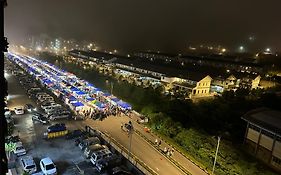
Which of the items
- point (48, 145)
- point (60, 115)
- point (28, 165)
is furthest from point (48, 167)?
point (60, 115)

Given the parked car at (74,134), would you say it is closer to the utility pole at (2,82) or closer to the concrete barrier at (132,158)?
the concrete barrier at (132,158)

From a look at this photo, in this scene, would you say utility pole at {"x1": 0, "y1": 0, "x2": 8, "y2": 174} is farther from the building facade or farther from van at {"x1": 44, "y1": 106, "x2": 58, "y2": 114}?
van at {"x1": 44, "y1": 106, "x2": 58, "y2": 114}

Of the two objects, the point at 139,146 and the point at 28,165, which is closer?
the point at 28,165

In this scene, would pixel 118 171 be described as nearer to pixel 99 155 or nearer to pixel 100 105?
pixel 99 155

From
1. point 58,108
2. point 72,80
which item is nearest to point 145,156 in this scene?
point 58,108

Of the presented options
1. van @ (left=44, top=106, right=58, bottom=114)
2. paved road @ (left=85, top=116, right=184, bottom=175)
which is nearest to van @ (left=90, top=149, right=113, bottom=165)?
paved road @ (left=85, top=116, right=184, bottom=175)

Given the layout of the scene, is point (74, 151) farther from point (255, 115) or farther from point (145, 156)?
point (255, 115)
